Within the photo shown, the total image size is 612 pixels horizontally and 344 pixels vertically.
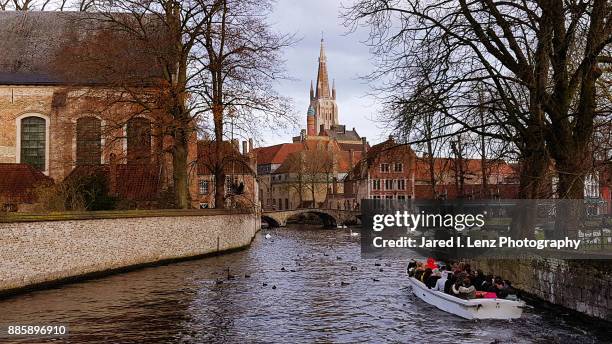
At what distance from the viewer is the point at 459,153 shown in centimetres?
1794

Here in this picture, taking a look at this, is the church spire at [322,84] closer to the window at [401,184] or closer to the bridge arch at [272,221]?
the window at [401,184]

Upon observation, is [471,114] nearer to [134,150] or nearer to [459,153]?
[459,153]

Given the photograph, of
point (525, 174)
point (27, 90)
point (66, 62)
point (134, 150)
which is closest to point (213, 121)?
point (134, 150)

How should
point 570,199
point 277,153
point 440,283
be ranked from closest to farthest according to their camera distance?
point 570,199, point 440,283, point 277,153

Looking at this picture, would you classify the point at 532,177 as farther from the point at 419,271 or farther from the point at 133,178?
the point at 133,178

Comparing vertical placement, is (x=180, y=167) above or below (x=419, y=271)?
above

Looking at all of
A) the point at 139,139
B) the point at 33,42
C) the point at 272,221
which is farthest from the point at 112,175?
the point at 272,221

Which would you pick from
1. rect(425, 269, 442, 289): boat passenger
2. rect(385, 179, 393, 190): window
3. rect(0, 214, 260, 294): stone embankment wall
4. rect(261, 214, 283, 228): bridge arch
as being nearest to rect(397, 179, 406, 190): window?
rect(385, 179, 393, 190): window

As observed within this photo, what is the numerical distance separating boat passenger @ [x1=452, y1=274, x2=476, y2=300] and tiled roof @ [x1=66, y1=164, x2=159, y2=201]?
17699 millimetres

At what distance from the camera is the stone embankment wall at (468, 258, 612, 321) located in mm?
13422

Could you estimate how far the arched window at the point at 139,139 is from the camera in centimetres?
2806

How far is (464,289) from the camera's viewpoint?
15508 millimetres

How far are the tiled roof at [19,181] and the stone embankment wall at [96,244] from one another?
6336 millimetres

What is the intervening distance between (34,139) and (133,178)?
7.29 m
